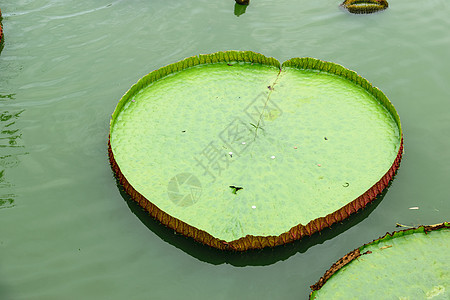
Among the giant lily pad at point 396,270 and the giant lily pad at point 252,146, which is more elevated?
the giant lily pad at point 252,146

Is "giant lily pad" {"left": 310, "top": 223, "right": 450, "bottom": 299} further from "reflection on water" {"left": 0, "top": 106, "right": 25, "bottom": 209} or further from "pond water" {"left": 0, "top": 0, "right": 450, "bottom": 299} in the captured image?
"reflection on water" {"left": 0, "top": 106, "right": 25, "bottom": 209}

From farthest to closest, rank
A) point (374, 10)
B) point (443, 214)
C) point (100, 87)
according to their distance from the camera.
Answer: point (374, 10) → point (100, 87) → point (443, 214)

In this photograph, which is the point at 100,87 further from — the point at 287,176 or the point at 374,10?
the point at 374,10

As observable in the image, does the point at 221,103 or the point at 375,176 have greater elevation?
the point at 221,103

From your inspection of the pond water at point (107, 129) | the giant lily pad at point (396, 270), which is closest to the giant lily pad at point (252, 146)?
the pond water at point (107, 129)

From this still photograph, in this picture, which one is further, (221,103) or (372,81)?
(372,81)

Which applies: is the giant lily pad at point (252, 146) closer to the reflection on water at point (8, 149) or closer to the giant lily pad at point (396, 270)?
the giant lily pad at point (396, 270)

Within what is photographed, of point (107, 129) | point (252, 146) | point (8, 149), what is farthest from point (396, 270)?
point (8, 149)

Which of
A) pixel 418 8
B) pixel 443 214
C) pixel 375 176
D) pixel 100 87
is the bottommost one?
pixel 443 214

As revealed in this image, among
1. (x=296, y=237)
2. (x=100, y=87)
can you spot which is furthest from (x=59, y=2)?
(x=296, y=237)
